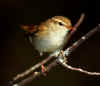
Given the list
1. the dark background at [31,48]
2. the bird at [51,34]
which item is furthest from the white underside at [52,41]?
the dark background at [31,48]

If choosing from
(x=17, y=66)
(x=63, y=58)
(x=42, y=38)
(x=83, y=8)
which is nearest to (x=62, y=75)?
(x=17, y=66)

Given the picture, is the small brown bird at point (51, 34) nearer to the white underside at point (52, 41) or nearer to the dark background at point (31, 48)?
the white underside at point (52, 41)

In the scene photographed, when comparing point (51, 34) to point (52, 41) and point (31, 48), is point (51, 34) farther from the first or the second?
point (31, 48)

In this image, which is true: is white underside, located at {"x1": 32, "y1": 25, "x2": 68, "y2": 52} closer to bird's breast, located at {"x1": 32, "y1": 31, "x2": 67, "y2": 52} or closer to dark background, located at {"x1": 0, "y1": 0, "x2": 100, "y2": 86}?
bird's breast, located at {"x1": 32, "y1": 31, "x2": 67, "y2": 52}

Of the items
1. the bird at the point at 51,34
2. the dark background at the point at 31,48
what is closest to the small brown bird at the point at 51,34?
the bird at the point at 51,34

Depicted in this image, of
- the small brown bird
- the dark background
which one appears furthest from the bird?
the dark background

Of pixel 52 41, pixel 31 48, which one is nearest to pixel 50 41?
pixel 52 41

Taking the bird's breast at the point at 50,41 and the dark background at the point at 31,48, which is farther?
the dark background at the point at 31,48

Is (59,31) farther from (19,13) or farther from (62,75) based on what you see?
(19,13)
